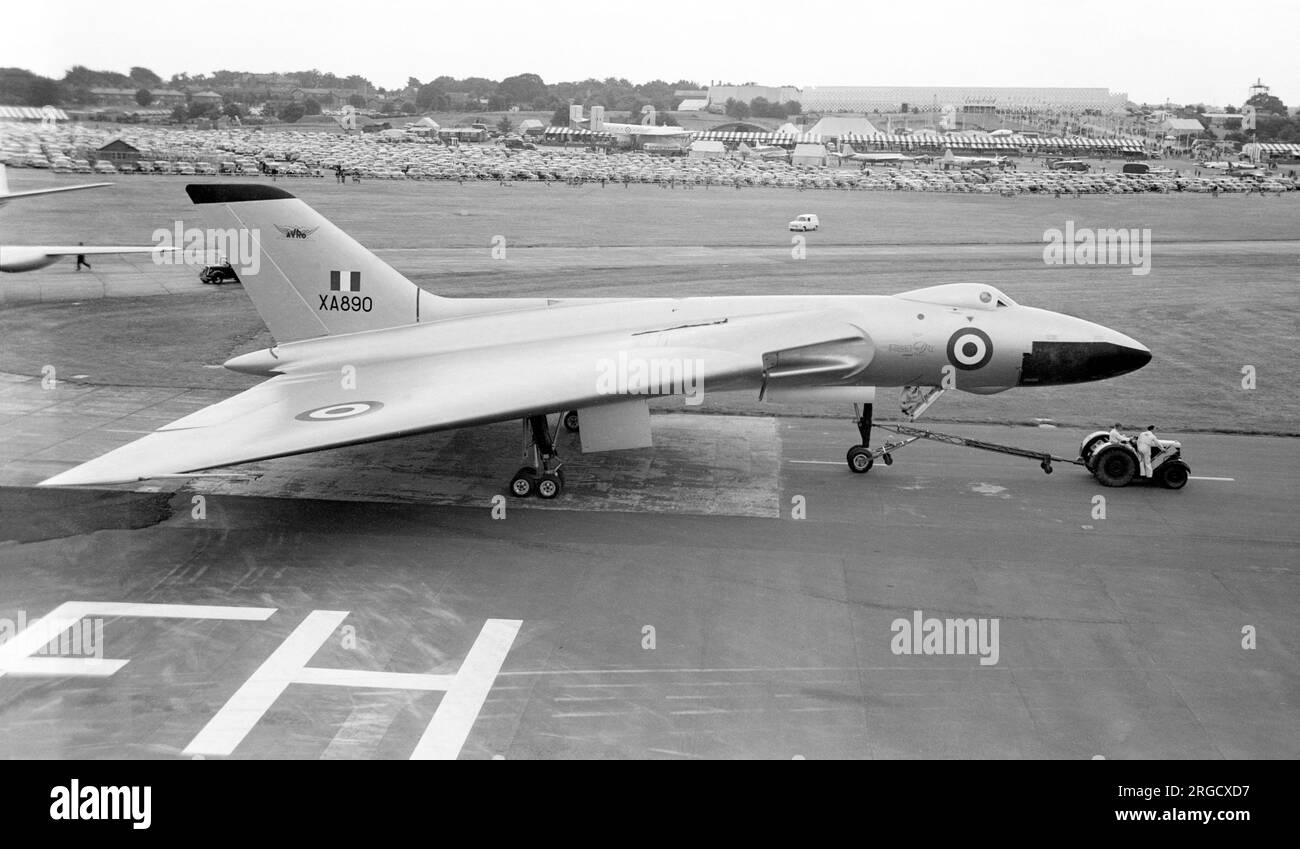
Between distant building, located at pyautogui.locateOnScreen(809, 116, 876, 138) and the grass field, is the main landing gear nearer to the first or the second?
the grass field

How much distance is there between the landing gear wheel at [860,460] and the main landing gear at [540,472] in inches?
235

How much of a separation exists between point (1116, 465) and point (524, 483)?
11.5m

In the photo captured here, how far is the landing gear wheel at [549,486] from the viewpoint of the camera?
19594mm

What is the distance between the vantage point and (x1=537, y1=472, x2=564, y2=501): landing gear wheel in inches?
771

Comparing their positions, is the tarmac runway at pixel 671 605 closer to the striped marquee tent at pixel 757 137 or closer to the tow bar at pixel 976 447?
the tow bar at pixel 976 447

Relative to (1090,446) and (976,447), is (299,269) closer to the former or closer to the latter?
(976,447)

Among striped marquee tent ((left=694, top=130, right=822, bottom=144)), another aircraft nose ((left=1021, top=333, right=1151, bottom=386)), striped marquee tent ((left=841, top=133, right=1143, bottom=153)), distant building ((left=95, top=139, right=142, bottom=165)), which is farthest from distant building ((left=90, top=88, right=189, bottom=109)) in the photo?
striped marquee tent ((left=841, top=133, right=1143, bottom=153))

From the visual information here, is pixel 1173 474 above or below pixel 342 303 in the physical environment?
below

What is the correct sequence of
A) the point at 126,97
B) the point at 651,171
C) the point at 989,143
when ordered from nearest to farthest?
the point at 126,97 < the point at 651,171 < the point at 989,143

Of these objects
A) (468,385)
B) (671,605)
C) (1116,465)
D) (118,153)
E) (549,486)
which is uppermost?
(118,153)

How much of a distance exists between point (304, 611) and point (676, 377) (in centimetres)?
763

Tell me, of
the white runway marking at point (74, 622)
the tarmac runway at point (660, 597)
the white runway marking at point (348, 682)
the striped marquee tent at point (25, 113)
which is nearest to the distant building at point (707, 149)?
the tarmac runway at point (660, 597)

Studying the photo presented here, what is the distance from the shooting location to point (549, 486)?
64.3ft

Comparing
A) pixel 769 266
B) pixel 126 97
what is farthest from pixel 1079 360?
pixel 769 266
